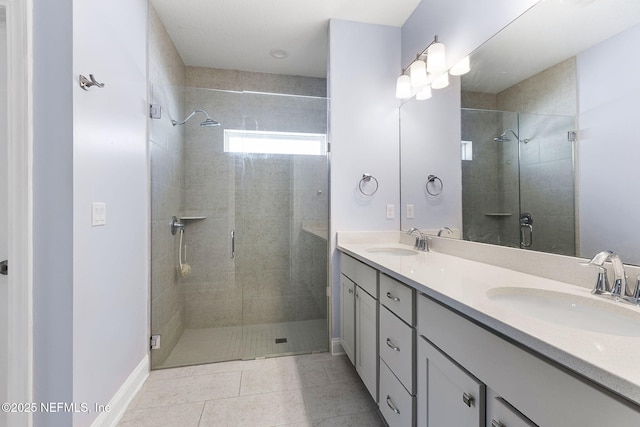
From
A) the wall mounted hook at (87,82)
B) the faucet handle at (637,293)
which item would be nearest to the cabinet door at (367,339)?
the faucet handle at (637,293)

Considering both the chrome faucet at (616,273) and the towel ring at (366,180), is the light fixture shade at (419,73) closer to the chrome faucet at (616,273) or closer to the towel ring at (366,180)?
the towel ring at (366,180)

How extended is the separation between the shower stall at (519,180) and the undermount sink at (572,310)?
0.89 feet

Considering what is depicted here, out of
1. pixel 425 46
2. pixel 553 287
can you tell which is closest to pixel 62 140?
pixel 553 287

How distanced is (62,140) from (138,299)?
1.14m

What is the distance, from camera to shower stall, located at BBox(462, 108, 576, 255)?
3.60 feet

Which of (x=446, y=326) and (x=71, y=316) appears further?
(x=71, y=316)

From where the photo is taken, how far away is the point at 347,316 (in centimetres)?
200

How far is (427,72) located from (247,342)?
2600 millimetres

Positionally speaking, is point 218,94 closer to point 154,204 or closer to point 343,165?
point 154,204

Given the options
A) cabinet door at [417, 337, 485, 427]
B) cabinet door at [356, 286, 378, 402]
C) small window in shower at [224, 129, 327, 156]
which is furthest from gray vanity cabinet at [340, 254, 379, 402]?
small window in shower at [224, 129, 327, 156]

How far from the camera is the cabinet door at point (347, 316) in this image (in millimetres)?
1879

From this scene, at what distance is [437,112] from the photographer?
6.45ft

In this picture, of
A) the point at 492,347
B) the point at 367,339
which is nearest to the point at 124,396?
the point at 367,339

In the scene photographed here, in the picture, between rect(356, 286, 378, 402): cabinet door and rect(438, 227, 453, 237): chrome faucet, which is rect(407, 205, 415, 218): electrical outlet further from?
rect(356, 286, 378, 402): cabinet door
